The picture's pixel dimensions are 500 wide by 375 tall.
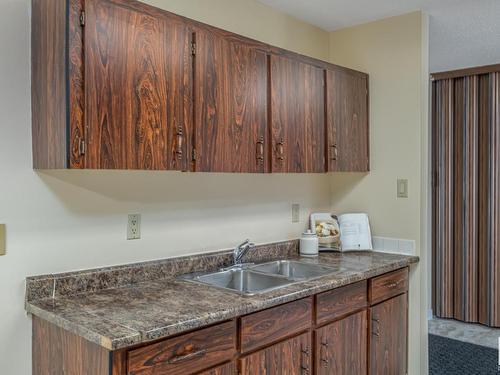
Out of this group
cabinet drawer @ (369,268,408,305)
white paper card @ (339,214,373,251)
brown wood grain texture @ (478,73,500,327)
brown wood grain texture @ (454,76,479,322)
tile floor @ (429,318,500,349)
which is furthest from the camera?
brown wood grain texture @ (454,76,479,322)

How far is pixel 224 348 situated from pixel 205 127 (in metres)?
0.93

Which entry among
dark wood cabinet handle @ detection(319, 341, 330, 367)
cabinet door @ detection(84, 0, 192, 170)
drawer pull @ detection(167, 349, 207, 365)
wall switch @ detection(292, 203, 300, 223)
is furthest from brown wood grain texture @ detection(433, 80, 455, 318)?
drawer pull @ detection(167, 349, 207, 365)

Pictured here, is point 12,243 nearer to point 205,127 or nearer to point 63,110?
point 63,110

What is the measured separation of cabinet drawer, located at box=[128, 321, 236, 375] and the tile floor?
9.53ft

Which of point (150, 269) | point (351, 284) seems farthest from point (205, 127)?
point (351, 284)

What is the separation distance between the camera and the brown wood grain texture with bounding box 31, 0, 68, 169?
1629mm

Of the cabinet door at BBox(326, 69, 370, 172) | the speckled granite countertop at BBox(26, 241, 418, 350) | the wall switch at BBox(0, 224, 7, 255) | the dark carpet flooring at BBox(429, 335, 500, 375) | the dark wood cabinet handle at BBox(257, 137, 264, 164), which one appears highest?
the cabinet door at BBox(326, 69, 370, 172)

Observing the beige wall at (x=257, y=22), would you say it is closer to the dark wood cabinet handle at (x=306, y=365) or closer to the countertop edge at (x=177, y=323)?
the countertop edge at (x=177, y=323)

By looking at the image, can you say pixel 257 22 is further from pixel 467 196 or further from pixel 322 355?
pixel 467 196

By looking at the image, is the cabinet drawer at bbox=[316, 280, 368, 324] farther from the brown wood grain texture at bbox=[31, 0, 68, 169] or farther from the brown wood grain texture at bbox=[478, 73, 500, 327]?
the brown wood grain texture at bbox=[478, 73, 500, 327]

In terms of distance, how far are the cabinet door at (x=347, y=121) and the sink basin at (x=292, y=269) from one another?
1.95 ft

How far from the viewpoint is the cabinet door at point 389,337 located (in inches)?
102

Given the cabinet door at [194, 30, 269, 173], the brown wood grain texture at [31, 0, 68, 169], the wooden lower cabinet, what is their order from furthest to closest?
the cabinet door at [194, 30, 269, 173] < the brown wood grain texture at [31, 0, 68, 169] < the wooden lower cabinet

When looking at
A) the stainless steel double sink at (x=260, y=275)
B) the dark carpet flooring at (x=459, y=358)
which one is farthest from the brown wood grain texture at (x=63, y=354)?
the dark carpet flooring at (x=459, y=358)
